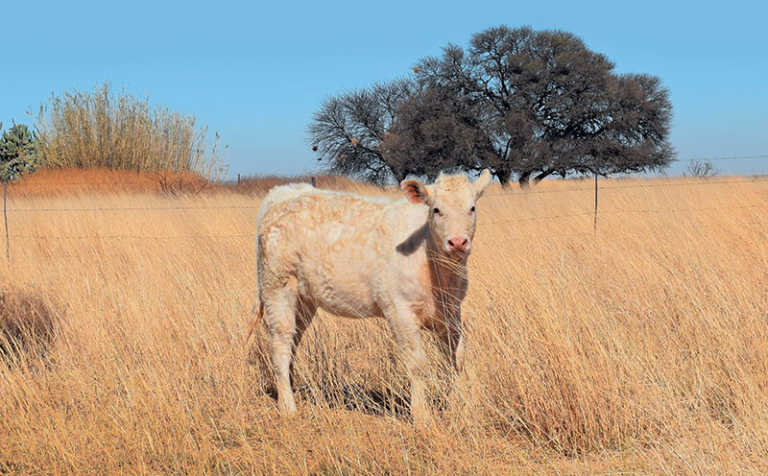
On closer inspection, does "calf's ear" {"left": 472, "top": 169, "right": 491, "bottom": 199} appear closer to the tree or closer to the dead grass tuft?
the dead grass tuft

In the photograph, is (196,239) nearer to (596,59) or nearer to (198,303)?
(198,303)

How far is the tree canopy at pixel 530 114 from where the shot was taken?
3195 cm

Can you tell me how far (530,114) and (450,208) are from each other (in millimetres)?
29312

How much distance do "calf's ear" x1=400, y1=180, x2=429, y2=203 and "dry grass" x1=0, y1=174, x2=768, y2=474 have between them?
3.07 feet

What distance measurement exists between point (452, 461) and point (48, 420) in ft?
7.45

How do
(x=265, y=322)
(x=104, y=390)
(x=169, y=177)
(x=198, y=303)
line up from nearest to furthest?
(x=104, y=390) → (x=265, y=322) → (x=198, y=303) → (x=169, y=177)

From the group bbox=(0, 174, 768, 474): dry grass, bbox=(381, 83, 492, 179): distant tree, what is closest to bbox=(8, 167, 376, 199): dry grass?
bbox=(381, 83, 492, 179): distant tree

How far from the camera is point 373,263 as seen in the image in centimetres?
466

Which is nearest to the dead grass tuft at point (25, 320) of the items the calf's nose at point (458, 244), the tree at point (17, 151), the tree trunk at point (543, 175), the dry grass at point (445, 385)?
the dry grass at point (445, 385)

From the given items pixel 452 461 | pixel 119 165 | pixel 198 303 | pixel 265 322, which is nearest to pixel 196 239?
pixel 198 303

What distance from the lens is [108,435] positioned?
171 inches

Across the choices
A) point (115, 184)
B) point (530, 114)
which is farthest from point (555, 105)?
point (115, 184)

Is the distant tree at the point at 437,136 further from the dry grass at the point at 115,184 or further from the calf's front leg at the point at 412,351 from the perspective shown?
the calf's front leg at the point at 412,351

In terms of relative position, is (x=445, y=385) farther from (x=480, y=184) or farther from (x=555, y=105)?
(x=555, y=105)
